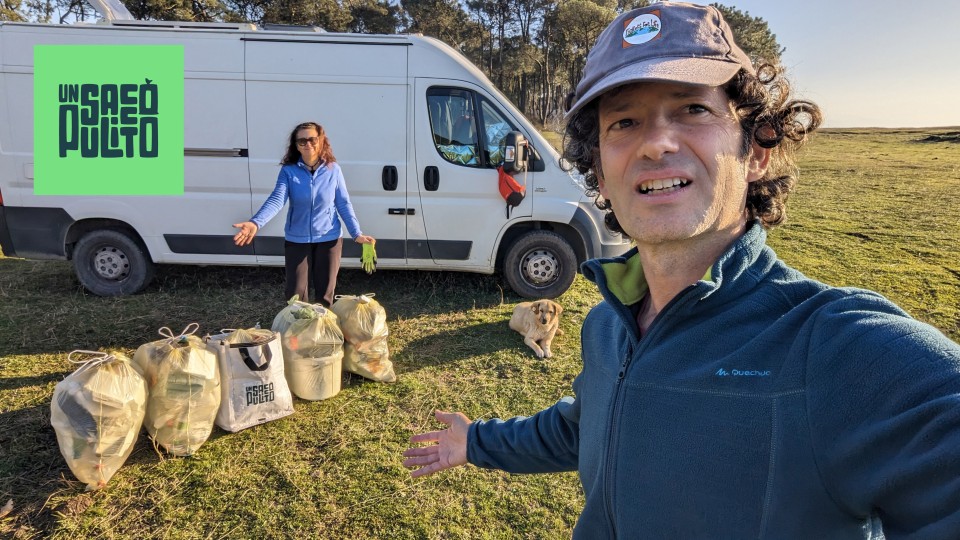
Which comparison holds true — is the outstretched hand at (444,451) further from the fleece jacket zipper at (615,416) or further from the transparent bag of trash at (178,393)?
the transparent bag of trash at (178,393)

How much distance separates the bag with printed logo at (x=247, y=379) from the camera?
337cm

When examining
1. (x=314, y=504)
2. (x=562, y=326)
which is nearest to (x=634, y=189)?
(x=314, y=504)

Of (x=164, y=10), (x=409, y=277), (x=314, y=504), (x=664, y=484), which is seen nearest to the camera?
(x=664, y=484)

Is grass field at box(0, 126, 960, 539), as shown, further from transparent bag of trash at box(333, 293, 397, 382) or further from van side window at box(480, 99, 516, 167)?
van side window at box(480, 99, 516, 167)

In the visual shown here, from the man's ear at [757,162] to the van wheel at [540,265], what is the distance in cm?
457

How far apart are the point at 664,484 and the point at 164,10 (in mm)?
26537

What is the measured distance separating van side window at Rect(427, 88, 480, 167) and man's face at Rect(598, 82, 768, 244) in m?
4.60

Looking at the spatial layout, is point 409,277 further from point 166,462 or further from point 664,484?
point 664,484

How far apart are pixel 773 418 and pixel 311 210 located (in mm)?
4084

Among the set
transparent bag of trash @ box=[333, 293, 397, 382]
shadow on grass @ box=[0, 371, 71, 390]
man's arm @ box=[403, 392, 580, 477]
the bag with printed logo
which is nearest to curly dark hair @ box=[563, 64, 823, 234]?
man's arm @ box=[403, 392, 580, 477]

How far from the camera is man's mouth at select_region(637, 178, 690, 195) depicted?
1.12 metres

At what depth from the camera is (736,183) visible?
116 cm

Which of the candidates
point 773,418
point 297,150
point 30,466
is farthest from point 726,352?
point 297,150

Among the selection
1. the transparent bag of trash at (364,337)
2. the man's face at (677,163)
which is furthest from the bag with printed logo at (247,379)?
the man's face at (677,163)
